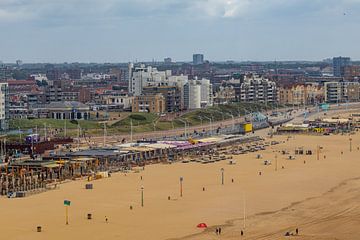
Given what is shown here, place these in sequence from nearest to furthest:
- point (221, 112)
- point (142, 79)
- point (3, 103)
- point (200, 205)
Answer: point (200, 205) < point (3, 103) < point (221, 112) < point (142, 79)

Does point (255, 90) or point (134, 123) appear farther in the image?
point (255, 90)

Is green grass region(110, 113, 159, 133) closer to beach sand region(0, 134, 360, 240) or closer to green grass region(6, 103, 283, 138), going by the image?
green grass region(6, 103, 283, 138)

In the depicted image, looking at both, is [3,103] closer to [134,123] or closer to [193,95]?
[134,123]

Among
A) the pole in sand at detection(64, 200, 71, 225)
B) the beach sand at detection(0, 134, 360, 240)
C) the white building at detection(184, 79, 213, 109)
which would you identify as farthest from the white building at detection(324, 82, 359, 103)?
the pole in sand at detection(64, 200, 71, 225)

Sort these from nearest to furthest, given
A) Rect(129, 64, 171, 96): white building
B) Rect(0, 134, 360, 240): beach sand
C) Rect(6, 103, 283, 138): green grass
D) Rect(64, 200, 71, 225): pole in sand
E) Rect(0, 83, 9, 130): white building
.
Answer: Rect(0, 134, 360, 240): beach sand → Rect(64, 200, 71, 225): pole in sand → Rect(6, 103, 283, 138): green grass → Rect(0, 83, 9, 130): white building → Rect(129, 64, 171, 96): white building

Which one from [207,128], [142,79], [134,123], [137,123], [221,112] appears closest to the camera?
[134,123]

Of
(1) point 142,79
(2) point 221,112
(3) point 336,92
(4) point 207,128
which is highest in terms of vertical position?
(1) point 142,79

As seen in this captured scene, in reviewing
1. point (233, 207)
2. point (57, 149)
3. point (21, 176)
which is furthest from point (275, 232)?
point (57, 149)

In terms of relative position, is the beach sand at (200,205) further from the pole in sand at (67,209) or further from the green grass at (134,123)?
the green grass at (134,123)

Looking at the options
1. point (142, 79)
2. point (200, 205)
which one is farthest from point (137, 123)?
point (200, 205)
